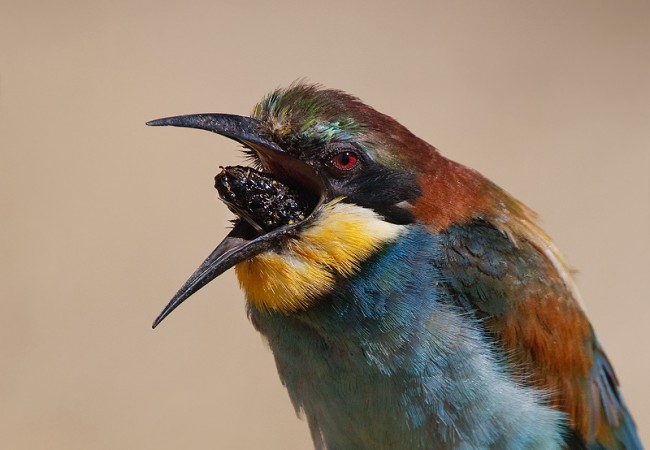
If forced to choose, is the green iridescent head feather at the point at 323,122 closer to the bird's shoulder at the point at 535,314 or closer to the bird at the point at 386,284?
the bird at the point at 386,284

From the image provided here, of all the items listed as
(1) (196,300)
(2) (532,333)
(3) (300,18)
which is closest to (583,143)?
(3) (300,18)

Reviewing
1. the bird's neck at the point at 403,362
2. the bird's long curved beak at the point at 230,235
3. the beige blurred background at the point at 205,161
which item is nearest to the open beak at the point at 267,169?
the bird's long curved beak at the point at 230,235

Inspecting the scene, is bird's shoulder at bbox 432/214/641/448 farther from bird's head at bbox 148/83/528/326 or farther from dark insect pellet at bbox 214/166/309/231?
dark insect pellet at bbox 214/166/309/231

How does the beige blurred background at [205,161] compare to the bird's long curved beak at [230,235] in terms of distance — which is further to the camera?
the beige blurred background at [205,161]

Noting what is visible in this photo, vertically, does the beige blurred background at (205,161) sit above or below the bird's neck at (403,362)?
above

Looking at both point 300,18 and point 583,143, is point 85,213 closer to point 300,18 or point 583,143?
point 300,18

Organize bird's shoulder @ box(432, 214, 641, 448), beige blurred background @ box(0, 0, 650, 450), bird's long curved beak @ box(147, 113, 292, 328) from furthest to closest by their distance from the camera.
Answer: beige blurred background @ box(0, 0, 650, 450) < bird's shoulder @ box(432, 214, 641, 448) < bird's long curved beak @ box(147, 113, 292, 328)

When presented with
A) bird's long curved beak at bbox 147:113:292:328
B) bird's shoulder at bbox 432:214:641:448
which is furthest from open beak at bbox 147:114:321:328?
bird's shoulder at bbox 432:214:641:448
